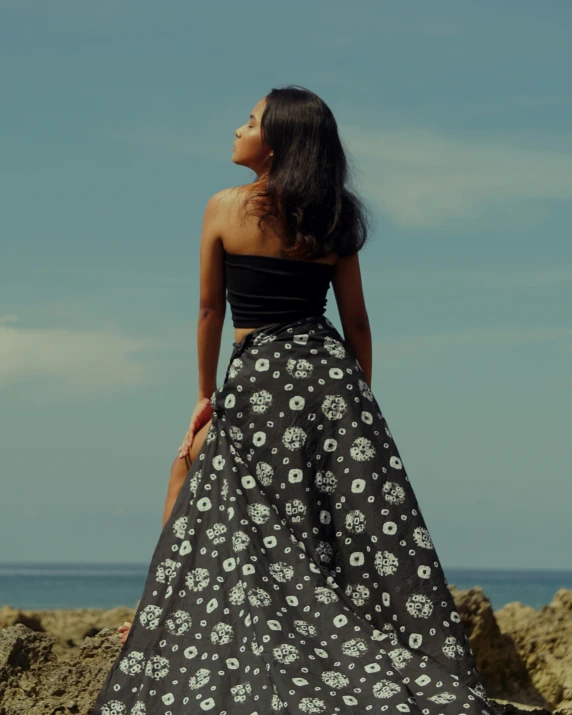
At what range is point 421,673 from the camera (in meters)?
4.14

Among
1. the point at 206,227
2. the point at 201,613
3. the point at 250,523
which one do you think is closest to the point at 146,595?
the point at 201,613

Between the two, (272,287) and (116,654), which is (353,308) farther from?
(116,654)

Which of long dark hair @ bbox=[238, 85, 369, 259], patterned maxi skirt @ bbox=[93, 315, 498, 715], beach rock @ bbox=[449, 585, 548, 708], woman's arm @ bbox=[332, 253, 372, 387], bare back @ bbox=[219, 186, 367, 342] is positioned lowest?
beach rock @ bbox=[449, 585, 548, 708]

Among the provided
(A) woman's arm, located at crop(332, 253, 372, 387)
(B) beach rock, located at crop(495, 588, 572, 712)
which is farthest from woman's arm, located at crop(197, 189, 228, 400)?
(B) beach rock, located at crop(495, 588, 572, 712)

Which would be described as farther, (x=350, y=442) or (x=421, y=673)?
(x=350, y=442)

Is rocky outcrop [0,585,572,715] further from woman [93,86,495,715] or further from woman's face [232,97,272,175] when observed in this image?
woman's face [232,97,272,175]

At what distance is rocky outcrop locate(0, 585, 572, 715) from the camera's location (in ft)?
16.5

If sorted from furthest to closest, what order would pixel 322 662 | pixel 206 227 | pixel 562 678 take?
pixel 562 678 < pixel 206 227 < pixel 322 662

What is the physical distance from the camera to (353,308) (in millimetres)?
4801

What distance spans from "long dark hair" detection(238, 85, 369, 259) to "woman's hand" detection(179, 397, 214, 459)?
0.85 m

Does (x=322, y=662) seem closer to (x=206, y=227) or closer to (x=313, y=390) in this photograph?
(x=313, y=390)

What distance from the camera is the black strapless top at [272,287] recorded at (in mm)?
4543

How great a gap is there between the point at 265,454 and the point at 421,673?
1.16m

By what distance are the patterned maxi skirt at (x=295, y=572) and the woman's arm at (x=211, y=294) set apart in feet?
0.37
